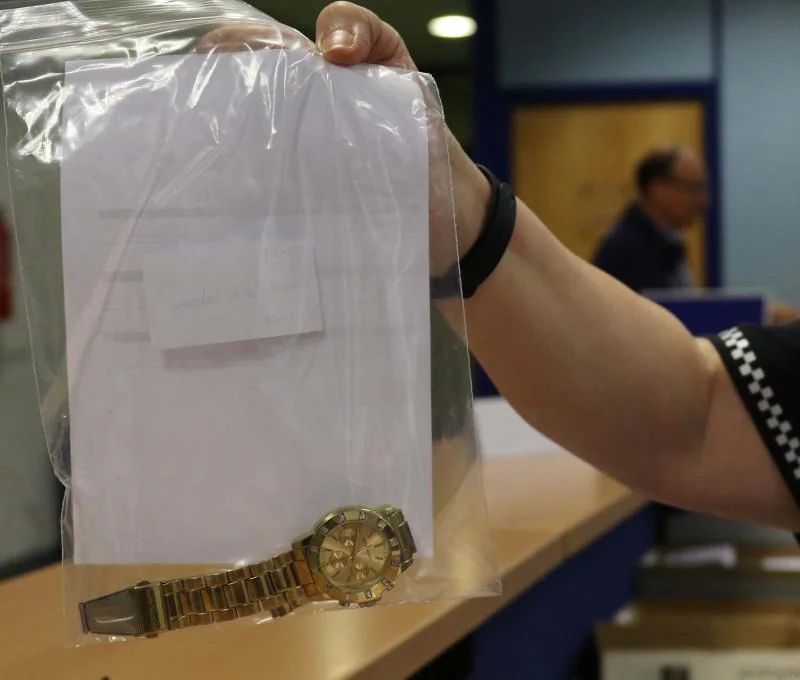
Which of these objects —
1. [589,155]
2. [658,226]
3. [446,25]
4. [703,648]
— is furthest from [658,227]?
[703,648]

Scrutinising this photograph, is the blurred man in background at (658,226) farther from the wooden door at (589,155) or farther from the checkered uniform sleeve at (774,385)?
the checkered uniform sleeve at (774,385)

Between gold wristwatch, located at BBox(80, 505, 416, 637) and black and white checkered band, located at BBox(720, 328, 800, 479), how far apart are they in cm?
41

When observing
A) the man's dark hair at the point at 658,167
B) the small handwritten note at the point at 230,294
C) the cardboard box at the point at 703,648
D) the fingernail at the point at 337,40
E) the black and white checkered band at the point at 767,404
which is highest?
the man's dark hair at the point at 658,167

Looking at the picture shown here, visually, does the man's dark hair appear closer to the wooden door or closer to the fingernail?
the wooden door

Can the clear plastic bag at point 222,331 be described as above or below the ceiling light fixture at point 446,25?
below

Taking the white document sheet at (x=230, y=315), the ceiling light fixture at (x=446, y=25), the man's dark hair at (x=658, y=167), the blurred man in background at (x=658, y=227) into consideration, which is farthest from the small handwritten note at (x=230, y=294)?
the man's dark hair at (x=658, y=167)

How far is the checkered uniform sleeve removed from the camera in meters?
0.69

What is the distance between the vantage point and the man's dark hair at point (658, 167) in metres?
2.83

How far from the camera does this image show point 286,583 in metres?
0.40

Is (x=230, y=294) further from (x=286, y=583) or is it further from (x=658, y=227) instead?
(x=658, y=227)

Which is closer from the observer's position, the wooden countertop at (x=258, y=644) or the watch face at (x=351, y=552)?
the watch face at (x=351, y=552)

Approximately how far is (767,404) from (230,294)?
1.55 feet

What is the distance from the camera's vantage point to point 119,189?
395 millimetres

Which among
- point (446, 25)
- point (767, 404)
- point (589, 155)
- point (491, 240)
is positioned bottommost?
point (767, 404)
